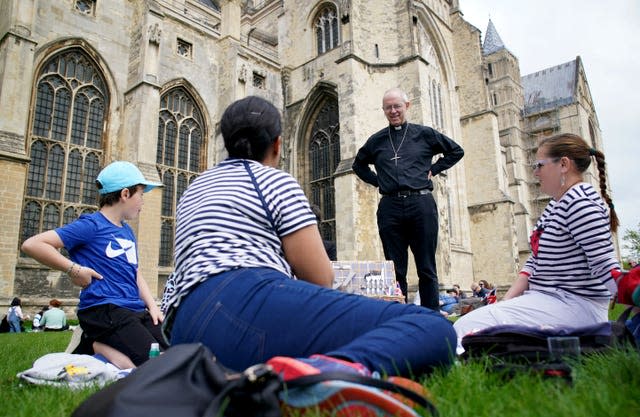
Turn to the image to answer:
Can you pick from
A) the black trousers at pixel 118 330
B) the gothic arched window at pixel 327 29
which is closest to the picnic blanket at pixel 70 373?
the black trousers at pixel 118 330

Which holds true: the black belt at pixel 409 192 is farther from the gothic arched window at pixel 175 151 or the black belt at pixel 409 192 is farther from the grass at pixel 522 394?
the gothic arched window at pixel 175 151

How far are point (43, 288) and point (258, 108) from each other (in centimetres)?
1291

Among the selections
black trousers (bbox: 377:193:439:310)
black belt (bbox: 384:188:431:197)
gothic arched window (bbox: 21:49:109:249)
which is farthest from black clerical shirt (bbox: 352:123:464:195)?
gothic arched window (bbox: 21:49:109:249)

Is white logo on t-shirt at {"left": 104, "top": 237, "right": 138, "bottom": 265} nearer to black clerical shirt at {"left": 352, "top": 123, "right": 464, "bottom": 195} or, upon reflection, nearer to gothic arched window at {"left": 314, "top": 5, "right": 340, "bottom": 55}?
black clerical shirt at {"left": 352, "top": 123, "right": 464, "bottom": 195}

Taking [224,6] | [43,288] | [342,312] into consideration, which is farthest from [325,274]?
[224,6]

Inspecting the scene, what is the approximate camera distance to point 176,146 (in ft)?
53.0

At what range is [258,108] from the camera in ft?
6.33

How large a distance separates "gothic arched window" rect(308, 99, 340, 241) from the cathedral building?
0.07 m

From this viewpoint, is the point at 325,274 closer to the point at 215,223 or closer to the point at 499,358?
the point at 215,223

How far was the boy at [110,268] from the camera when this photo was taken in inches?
117

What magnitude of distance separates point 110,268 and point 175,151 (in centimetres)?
A: 1359

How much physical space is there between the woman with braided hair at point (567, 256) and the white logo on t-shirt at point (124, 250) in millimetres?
2556

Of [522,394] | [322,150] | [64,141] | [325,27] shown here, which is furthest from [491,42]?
[522,394]

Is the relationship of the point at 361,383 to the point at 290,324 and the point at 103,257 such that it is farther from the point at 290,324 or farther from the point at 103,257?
the point at 103,257
